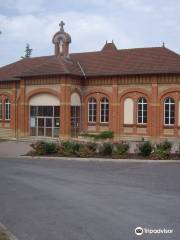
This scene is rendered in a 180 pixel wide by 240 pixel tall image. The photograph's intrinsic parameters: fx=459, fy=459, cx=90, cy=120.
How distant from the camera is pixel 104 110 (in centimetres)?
4006

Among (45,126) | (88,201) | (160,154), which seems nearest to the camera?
Result: (88,201)

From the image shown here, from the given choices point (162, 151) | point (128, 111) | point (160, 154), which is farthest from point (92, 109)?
point (160, 154)

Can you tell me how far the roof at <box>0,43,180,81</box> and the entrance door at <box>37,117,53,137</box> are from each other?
399 cm

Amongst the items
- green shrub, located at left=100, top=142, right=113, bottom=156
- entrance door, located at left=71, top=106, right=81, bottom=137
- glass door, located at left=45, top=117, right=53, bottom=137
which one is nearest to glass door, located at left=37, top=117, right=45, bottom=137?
glass door, located at left=45, top=117, right=53, bottom=137

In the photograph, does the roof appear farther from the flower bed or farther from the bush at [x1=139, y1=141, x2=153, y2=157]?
the bush at [x1=139, y1=141, x2=153, y2=157]

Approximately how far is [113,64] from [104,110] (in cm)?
421

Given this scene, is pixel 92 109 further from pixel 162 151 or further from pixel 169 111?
pixel 162 151

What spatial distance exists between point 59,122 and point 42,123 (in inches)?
82.0

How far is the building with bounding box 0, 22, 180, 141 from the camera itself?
122ft

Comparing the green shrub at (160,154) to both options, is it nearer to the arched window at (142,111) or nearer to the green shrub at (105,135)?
the green shrub at (105,135)

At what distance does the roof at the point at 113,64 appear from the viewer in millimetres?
37844

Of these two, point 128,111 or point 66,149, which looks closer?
point 66,149

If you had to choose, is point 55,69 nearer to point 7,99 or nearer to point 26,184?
point 7,99

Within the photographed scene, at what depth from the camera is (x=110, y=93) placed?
39406mm
